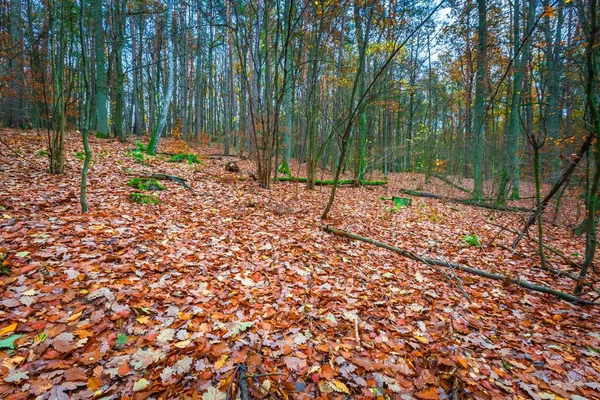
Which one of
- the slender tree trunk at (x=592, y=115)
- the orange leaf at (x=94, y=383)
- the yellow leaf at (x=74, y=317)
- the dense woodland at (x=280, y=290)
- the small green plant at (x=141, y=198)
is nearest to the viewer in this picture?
the orange leaf at (x=94, y=383)

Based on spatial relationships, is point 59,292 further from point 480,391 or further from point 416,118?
point 416,118

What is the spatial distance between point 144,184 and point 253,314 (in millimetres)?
4655

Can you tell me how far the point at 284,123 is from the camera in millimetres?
12570

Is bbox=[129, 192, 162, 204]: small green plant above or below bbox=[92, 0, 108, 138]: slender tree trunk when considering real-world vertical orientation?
below

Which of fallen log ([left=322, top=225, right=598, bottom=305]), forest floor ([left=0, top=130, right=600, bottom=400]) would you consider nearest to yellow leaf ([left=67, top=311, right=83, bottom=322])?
forest floor ([left=0, top=130, right=600, bottom=400])

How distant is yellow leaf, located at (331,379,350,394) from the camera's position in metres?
1.83

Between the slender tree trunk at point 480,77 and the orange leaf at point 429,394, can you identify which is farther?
the slender tree trunk at point 480,77

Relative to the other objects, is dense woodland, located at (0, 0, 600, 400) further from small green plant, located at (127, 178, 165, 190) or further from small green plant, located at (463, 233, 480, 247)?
small green plant, located at (463, 233, 480, 247)

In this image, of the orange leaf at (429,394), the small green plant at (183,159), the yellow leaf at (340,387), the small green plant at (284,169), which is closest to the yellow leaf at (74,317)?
the yellow leaf at (340,387)

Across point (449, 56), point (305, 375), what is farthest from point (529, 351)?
point (449, 56)

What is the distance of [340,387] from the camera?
6.08ft

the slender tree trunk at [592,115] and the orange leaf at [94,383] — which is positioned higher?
the slender tree trunk at [592,115]

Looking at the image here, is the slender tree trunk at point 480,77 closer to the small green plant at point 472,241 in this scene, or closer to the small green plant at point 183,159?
the small green plant at point 472,241

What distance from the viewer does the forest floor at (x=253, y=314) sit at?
6.05 ft
